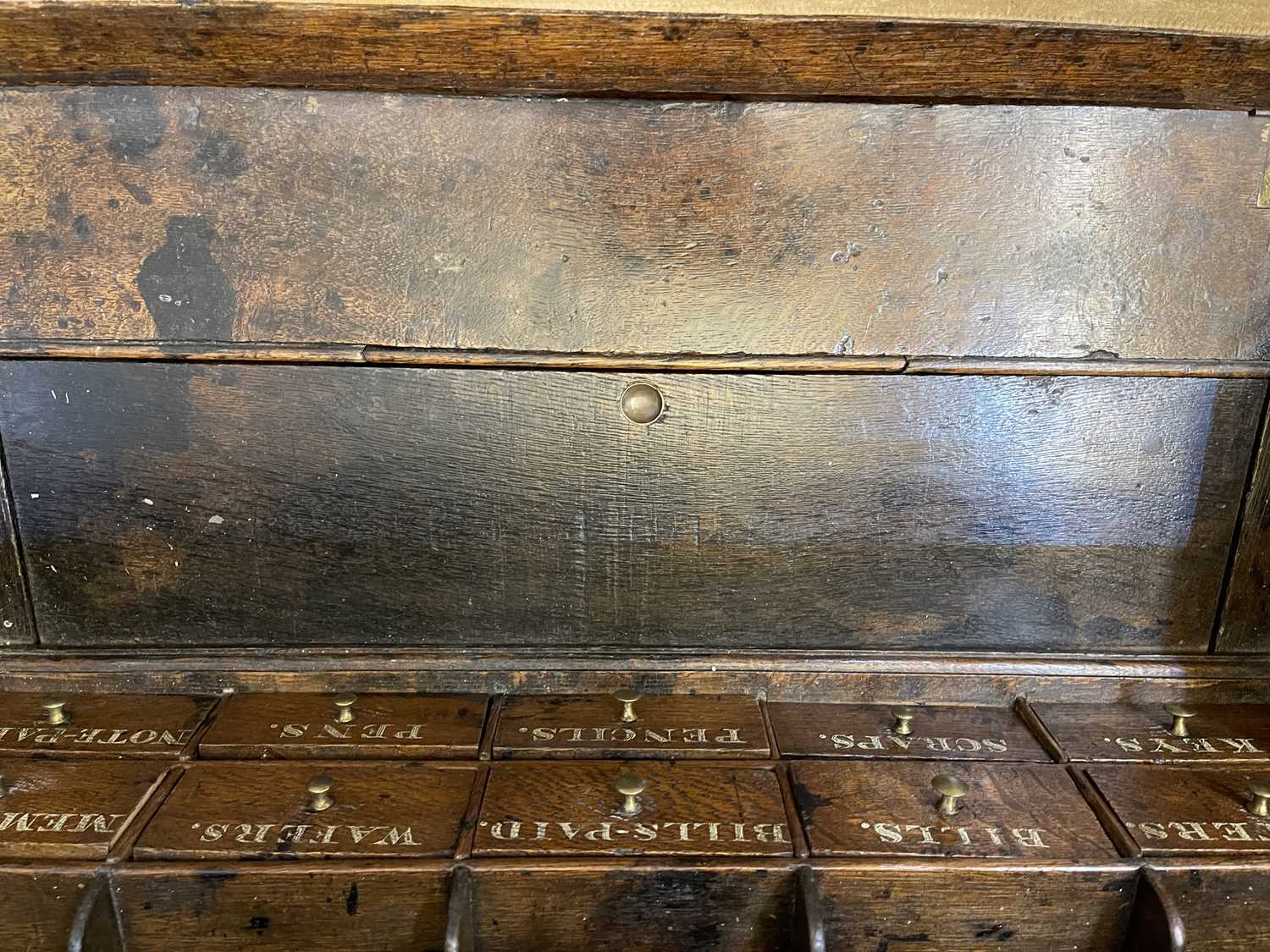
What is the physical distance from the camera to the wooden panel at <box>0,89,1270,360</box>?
4.25 ft

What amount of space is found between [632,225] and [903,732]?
98cm

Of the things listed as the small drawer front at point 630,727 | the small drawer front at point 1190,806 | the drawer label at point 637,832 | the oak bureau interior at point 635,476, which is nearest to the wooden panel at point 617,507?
the oak bureau interior at point 635,476

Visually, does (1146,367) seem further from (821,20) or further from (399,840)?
(399,840)

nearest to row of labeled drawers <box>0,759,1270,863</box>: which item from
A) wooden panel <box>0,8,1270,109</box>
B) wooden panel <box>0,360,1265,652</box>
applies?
wooden panel <box>0,360,1265,652</box>

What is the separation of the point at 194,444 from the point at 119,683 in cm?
48

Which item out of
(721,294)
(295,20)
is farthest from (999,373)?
(295,20)

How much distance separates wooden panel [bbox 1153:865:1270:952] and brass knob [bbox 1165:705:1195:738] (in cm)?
30

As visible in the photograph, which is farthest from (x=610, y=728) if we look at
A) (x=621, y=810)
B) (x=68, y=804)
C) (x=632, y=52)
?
(x=632, y=52)

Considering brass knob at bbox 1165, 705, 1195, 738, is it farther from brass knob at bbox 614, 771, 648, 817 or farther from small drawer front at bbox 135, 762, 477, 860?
small drawer front at bbox 135, 762, 477, 860

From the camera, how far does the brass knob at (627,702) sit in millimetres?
1410

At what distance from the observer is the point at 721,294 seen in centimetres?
136

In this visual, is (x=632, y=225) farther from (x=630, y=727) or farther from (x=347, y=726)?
(x=347, y=726)

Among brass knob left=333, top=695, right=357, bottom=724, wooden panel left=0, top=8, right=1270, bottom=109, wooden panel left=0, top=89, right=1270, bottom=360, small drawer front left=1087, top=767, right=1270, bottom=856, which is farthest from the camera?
brass knob left=333, top=695, right=357, bottom=724

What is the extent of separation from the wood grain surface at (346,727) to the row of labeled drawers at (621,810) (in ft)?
0.10
